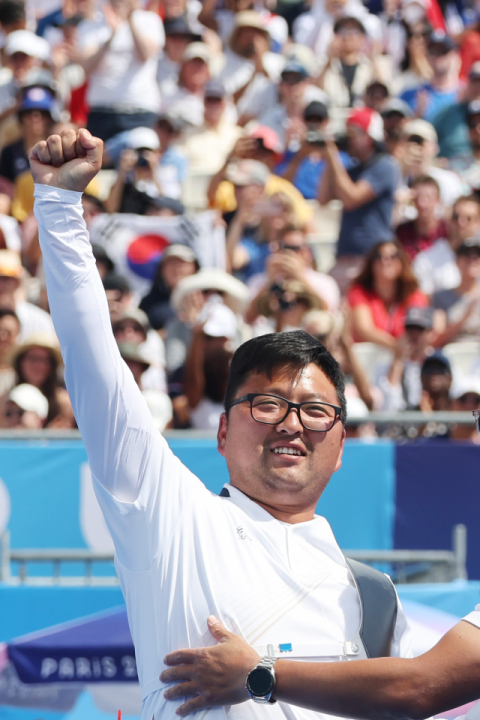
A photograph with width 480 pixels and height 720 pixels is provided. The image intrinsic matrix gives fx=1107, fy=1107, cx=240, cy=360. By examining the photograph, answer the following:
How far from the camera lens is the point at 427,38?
10.5 meters

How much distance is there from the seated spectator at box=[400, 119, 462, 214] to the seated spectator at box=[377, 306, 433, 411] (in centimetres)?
212

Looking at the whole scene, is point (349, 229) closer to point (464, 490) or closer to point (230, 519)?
point (464, 490)

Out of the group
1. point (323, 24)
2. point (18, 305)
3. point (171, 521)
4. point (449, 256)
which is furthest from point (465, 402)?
point (323, 24)

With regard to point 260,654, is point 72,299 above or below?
above

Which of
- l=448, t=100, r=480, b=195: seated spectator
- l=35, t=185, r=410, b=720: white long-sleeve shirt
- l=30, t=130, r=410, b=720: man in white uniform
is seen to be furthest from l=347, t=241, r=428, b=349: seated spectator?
l=35, t=185, r=410, b=720: white long-sleeve shirt

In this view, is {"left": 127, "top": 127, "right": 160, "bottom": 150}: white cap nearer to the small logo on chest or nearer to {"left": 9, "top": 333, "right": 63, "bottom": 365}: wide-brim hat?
{"left": 9, "top": 333, "right": 63, "bottom": 365}: wide-brim hat

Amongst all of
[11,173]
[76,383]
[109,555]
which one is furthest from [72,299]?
[11,173]

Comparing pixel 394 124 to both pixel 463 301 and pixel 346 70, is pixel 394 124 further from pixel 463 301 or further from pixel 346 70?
pixel 463 301

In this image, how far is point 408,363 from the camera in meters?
6.76

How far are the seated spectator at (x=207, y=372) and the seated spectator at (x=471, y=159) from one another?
345cm

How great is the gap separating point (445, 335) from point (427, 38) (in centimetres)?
439

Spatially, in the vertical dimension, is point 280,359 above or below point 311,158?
below

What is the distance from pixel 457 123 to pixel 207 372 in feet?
14.5

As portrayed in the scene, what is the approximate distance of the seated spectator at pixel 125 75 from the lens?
9.65 meters
